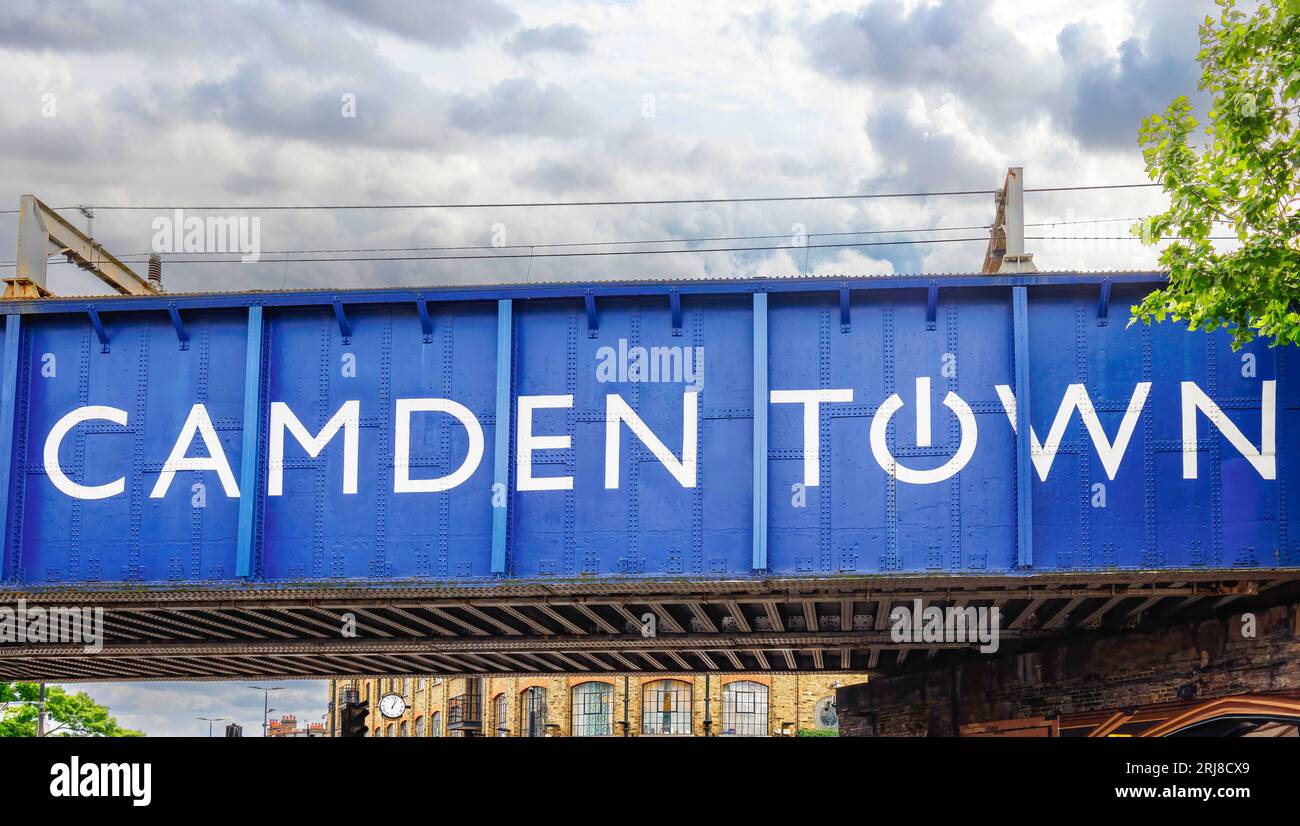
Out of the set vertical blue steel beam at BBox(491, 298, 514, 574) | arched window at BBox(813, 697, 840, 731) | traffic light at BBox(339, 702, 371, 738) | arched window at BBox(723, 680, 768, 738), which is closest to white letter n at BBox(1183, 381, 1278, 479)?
vertical blue steel beam at BBox(491, 298, 514, 574)

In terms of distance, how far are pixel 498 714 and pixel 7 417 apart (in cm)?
4189

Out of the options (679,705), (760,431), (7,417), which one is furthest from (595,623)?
(679,705)

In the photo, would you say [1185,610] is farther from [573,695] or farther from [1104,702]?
[573,695]

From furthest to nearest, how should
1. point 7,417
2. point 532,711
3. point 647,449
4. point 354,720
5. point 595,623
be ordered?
point 532,711, point 595,623, point 354,720, point 7,417, point 647,449

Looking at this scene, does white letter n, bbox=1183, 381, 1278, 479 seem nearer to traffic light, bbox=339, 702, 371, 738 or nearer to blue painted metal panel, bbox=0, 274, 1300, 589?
blue painted metal panel, bbox=0, 274, 1300, 589

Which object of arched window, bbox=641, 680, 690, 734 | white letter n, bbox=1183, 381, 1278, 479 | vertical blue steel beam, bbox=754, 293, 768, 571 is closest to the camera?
white letter n, bbox=1183, 381, 1278, 479

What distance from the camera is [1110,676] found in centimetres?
2314

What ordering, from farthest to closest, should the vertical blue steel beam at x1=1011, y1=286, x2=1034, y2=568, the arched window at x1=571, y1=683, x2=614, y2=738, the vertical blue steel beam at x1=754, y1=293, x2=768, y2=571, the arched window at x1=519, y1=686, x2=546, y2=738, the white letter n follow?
1. the arched window at x1=519, y1=686, x2=546, y2=738
2. the arched window at x1=571, y1=683, x2=614, y2=738
3. the vertical blue steel beam at x1=754, y1=293, x2=768, y2=571
4. the white letter n
5. the vertical blue steel beam at x1=1011, y1=286, x2=1034, y2=568

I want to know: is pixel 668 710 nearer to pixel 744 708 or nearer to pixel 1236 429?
pixel 744 708

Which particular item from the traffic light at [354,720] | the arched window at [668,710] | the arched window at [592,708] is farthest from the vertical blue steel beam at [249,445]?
the arched window at [592,708]

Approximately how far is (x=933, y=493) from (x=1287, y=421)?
18.0 ft

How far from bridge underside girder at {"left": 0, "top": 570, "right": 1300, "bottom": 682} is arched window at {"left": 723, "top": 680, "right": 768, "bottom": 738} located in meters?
22.6

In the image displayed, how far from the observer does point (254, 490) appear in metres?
20.5

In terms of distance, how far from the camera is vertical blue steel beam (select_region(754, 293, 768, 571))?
19.6m
